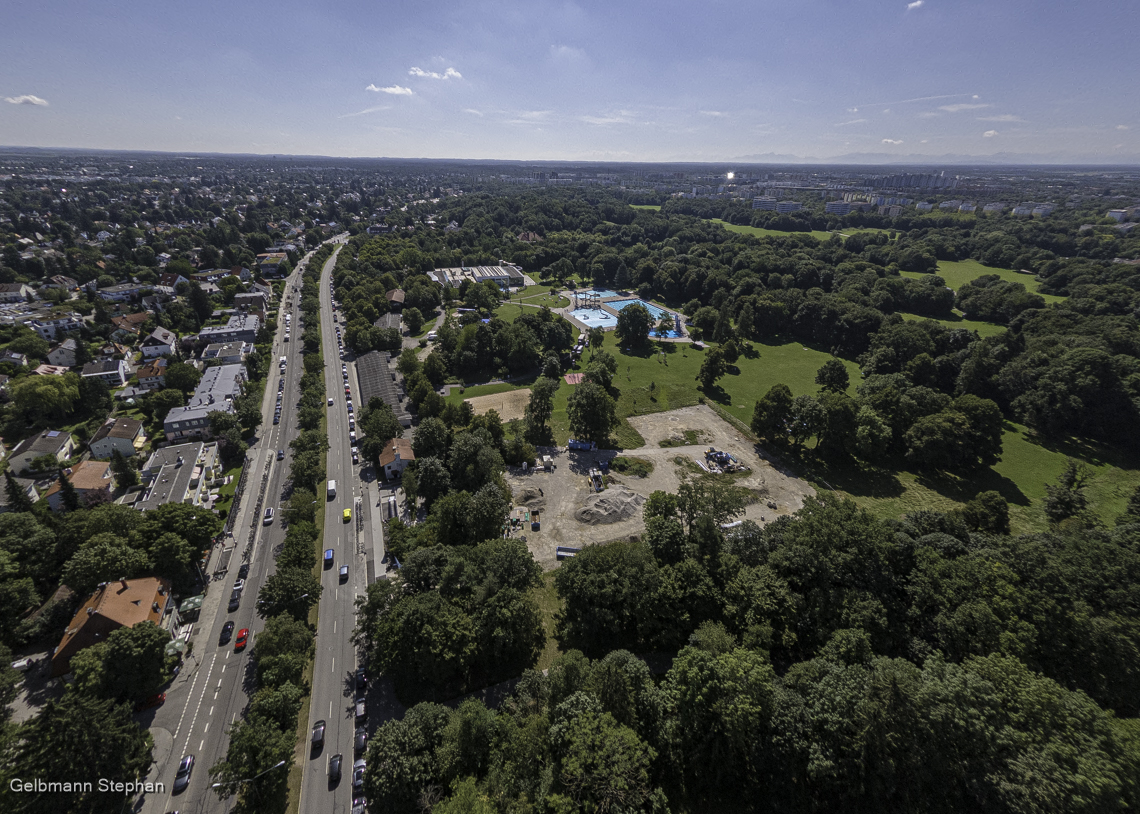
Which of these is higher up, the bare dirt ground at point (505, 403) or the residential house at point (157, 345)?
the residential house at point (157, 345)

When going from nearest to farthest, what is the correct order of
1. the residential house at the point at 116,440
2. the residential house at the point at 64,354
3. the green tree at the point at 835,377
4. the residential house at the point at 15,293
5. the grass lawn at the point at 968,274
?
the residential house at the point at 116,440
the residential house at the point at 64,354
the green tree at the point at 835,377
the residential house at the point at 15,293
the grass lawn at the point at 968,274

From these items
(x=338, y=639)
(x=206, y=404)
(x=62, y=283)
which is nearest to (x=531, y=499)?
(x=338, y=639)

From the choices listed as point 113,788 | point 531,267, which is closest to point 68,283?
point 531,267

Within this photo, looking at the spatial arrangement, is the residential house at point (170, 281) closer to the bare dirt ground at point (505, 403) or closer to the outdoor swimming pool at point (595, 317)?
the bare dirt ground at point (505, 403)

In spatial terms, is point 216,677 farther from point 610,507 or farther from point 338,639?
point 610,507

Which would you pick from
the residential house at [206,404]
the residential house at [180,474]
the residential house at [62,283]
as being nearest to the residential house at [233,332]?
the residential house at [206,404]

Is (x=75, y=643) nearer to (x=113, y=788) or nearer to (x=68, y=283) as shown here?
(x=113, y=788)

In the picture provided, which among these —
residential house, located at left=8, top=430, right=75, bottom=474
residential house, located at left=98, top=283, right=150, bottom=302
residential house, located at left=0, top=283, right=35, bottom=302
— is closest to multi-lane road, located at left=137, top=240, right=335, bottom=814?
residential house, located at left=8, top=430, right=75, bottom=474
